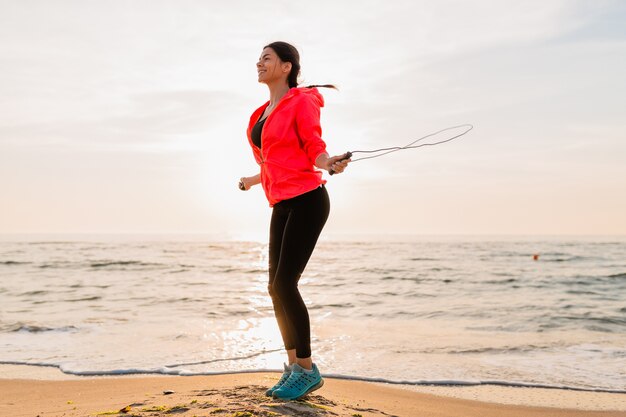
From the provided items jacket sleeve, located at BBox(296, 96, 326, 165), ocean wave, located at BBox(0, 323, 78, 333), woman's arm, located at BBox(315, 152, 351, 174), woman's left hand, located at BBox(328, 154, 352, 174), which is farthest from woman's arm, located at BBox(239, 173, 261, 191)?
ocean wave, located at BBox(0, 323, 78, 333)

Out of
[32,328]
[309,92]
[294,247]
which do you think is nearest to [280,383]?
[294,247]

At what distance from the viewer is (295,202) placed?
3363 mm

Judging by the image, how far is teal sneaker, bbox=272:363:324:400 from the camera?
3.43 metres

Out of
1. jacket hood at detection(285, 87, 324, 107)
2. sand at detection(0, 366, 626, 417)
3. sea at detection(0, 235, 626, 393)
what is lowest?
sea at detection(0, 235, 626, 393)

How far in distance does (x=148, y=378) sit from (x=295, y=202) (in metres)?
2.85

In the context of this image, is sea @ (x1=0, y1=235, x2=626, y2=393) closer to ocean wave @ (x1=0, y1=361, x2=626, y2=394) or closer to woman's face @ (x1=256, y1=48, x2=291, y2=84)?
ocean wave @ (x1=0, y1=361, x2=626, y2=394)

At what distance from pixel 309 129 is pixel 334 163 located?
0.39 m

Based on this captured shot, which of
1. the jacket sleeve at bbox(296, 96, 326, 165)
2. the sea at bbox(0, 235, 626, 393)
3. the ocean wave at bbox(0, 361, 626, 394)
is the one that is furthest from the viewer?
the sea at bbox(0, 235, 626, 393)

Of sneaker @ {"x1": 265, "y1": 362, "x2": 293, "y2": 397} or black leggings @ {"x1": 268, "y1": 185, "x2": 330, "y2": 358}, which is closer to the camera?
black leggings @ {"x1": 268, "y1": 185, "x2": 330, "y2": 358}

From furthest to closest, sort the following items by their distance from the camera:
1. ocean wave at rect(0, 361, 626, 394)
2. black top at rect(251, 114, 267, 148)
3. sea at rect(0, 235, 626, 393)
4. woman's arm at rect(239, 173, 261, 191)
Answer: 1. sea at rect(0, 235, 626, 393)
2. ocean wave at rect(0, 361, 626, 394)
3. woman's arm at rect(239, 173, 261, 191)
4. black top at rect(251, 114, 267, 148)

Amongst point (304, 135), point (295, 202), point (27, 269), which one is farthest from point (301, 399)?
point (27, 269)

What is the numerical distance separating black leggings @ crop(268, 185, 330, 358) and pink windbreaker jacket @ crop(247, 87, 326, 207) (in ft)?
0.27

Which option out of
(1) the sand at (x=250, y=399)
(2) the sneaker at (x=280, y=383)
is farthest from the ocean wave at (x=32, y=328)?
(2) the sneaker at (x=280, y=383)

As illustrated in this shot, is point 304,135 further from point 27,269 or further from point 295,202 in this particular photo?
point 27,269
